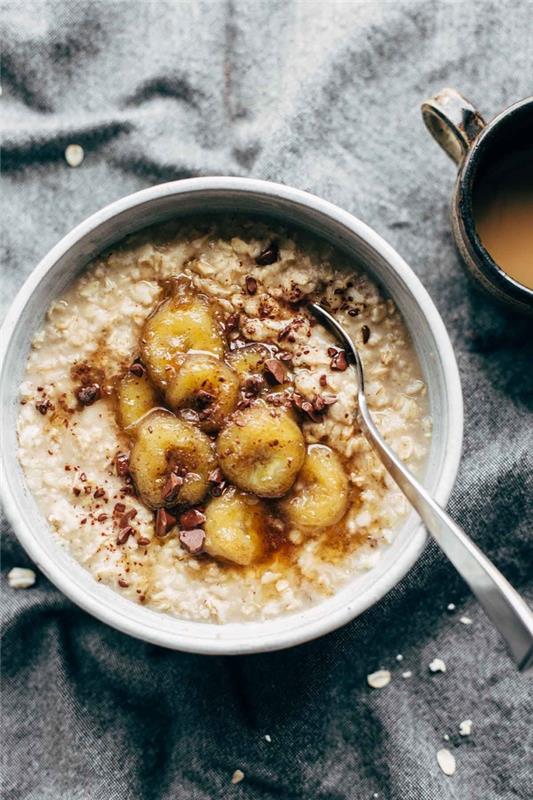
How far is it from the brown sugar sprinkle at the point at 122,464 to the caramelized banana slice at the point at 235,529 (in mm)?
112

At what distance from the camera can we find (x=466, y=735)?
53.8 inches

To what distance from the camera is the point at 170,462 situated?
1.14 metres

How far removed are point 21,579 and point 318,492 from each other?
0.49 m

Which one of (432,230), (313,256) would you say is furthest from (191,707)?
(432,230)

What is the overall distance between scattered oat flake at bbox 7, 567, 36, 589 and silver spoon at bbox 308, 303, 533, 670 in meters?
0.55

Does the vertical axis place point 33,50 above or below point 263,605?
above

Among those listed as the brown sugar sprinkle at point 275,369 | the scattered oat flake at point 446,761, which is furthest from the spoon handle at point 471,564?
the scattered oat flake at point 446,761

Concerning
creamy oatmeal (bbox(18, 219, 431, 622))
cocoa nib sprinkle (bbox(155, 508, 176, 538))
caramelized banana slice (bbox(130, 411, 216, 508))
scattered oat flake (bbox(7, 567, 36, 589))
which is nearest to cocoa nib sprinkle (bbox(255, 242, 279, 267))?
creamy oatmeal (bbox(18, 219, 431, 622))

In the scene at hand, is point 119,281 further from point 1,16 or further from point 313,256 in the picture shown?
point 1,16

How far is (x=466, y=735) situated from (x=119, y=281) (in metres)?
0.81

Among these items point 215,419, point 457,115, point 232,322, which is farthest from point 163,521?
point 457,115

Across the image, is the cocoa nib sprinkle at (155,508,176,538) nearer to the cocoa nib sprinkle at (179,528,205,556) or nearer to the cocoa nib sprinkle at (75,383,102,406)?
the cocoa nib sprinkle at (179,528,205,556)

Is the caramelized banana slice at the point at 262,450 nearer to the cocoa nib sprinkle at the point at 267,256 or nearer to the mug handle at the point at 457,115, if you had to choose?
the cocoa nib sprinkle at the point at 267,256

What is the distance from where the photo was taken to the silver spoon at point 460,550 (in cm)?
86
